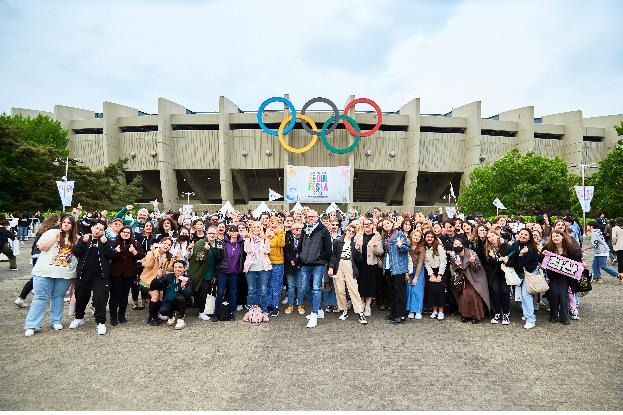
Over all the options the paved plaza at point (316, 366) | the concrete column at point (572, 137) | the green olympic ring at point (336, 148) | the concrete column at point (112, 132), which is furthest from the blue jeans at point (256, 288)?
the concrete column at point (572, 137)

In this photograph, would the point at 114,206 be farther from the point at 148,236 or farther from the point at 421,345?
the point at 421,345

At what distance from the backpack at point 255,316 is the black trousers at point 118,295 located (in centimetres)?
207

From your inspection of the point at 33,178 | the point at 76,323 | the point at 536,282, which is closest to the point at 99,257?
the point at 76,323

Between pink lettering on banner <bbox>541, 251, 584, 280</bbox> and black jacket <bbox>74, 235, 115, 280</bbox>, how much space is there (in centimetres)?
725

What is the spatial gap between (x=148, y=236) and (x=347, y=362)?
188 inches

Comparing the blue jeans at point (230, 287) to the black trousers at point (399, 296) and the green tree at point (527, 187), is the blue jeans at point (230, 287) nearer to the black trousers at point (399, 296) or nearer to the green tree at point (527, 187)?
the black trousers at point (399, 296)

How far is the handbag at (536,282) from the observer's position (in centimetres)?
621

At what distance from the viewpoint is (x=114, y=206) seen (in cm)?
3181

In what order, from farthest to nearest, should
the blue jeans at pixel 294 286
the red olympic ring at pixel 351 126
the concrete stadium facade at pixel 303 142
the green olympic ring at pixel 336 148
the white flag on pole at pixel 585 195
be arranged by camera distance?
the concrete stadium facade at pixel 303 142
the green olympic ring at pixel 336 148
the red olympic ring at pixel 351 126
the white flag on pole at pixel 585 195
the blue jeans at pixel 294 286

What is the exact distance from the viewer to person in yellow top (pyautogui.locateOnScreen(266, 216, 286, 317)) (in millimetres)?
6906

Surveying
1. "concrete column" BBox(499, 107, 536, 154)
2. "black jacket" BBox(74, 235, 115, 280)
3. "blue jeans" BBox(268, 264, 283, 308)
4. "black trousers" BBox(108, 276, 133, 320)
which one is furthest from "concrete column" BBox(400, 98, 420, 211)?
"black jacket" BBox(74, 235, 115, 280)

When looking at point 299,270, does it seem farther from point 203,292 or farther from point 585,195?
point 585,195

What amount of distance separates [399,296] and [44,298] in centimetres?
571

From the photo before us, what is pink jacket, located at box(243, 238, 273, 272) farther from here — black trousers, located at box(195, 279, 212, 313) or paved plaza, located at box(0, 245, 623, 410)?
paved plaza, located at box(0, 245, 623, 410)
